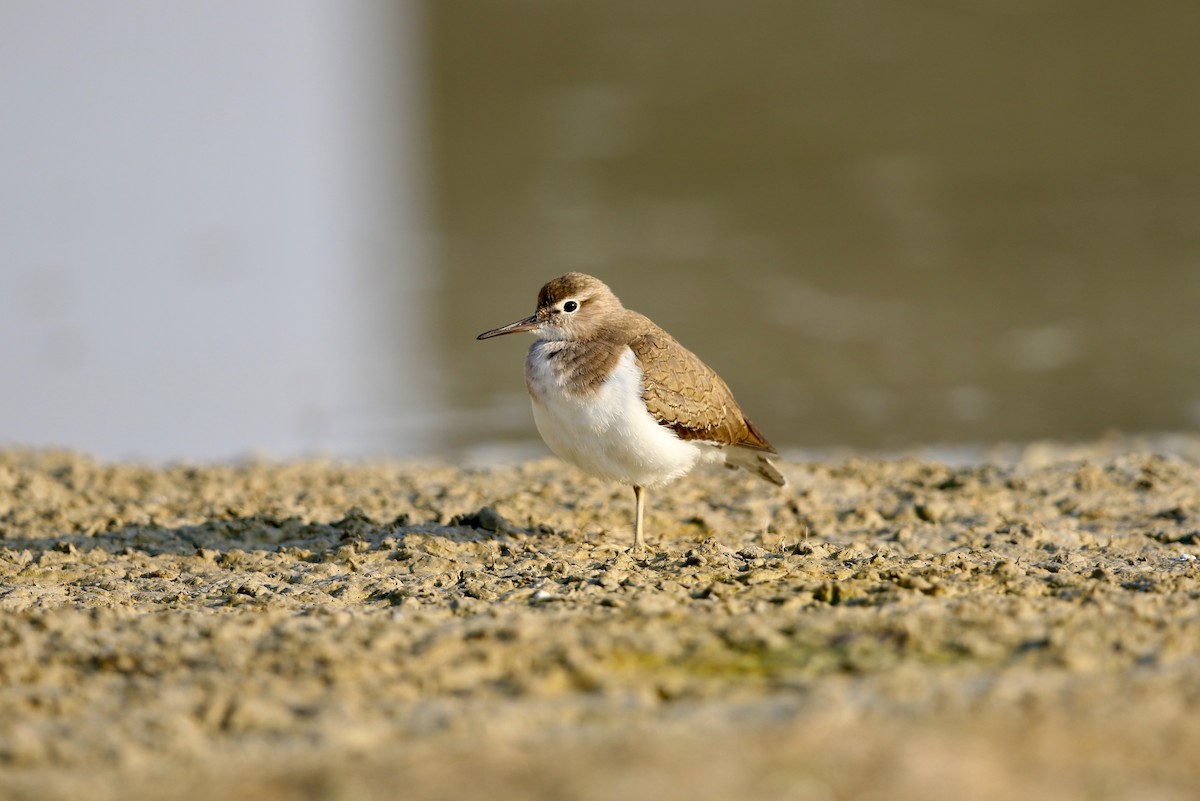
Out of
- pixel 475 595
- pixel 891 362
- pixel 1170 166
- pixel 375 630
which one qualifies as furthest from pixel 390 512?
pixel 1170 166

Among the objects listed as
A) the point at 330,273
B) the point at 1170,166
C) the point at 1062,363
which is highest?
the point at 1170,166

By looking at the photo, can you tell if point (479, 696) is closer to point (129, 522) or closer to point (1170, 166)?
point (129, 522)

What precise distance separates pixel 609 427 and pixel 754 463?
1158 millimetres

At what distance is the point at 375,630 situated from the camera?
5.07m

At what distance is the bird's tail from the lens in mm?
7375

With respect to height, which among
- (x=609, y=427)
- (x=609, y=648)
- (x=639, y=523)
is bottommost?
(x=609, y=648)

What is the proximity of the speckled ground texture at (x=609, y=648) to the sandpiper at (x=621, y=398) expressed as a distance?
16.7 inches

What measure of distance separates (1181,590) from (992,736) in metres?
1.83

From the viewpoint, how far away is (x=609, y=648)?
189 inches

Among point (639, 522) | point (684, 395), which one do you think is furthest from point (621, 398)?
point (639, 522)

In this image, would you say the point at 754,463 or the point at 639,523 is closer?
the point at 639,523

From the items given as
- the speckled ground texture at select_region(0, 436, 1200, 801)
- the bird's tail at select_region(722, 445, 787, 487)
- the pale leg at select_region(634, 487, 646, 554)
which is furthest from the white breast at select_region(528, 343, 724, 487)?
the bird's tail at select_region(722, 445, 787, 487)

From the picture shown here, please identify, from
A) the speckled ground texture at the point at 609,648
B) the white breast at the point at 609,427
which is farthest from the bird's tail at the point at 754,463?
the white breast at the point at 609,427

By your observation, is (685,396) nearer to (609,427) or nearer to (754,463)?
(609,427)
